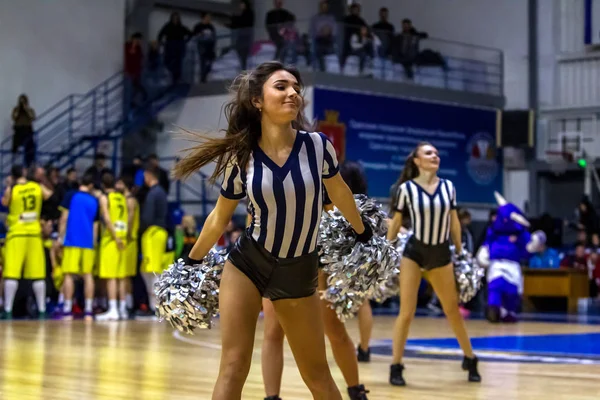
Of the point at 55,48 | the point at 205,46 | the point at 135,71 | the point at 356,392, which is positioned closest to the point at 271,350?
the point at 356,392

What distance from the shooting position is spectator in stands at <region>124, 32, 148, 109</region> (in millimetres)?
21839

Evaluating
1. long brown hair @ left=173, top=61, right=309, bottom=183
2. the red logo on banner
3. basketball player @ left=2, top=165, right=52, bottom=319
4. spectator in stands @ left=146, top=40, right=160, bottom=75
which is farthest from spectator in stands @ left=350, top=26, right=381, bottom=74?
long brown hair @ left=173, top=61, right=309, bottom=183

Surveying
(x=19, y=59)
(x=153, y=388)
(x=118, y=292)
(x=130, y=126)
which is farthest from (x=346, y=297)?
(x=19, y=59)

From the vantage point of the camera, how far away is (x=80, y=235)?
14.0 meters

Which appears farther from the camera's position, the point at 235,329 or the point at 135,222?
the point at 135,222

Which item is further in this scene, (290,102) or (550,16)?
(550,16)

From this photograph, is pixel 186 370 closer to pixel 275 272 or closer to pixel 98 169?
pixel 275 272

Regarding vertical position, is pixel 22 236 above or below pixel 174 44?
below

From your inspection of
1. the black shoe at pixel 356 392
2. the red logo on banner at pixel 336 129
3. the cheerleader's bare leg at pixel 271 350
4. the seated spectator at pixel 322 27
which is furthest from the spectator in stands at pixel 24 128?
the cheerleader's bare leg at pixel 271 350

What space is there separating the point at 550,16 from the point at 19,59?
11.6 m

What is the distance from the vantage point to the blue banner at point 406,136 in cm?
2023

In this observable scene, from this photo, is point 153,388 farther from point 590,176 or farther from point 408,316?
point 590,176

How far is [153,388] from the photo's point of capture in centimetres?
699

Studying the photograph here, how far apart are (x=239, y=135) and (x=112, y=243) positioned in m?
9.97
